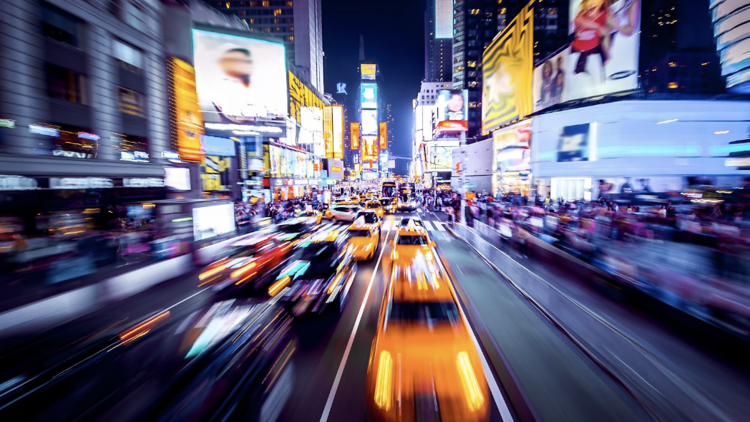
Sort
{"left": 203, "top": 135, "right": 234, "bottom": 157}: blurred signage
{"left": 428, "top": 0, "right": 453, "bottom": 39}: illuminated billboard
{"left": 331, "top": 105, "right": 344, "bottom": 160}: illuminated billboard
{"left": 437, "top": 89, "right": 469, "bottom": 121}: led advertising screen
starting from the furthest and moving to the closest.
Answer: {"left": 428, "top": 0, "right": 453, "bottom": 39}: illuminated billboard, {"left": 331, "top": 105, "right": 344, "bottom": 160}: illuminated billboard, {"left": 437, "top": 89, "right": 469, "bottom": 121}: led advertising screen, {"left": 203, "top": 135, "right": 234, "bottom": 157}: blurred signage

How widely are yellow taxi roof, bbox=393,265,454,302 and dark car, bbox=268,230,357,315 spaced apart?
2203 millimetres

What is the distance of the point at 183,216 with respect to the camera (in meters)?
16.4

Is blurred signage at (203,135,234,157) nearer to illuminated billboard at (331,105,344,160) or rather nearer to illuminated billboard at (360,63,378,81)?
illuminated billboard at (331,105,344,160)

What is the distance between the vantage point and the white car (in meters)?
24.8

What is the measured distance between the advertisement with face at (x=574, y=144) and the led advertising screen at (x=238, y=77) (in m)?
33.2

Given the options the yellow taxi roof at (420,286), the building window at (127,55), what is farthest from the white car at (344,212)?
the yellow taxi roof at (420,286)

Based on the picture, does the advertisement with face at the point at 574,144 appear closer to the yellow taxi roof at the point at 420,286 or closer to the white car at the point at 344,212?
the white car at the point at 344,212

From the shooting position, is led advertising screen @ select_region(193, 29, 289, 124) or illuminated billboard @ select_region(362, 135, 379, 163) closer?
led advertising screen @ select_region(193, 29, 289, 124)

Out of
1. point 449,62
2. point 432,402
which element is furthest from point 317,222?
point 449,62

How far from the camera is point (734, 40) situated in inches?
719

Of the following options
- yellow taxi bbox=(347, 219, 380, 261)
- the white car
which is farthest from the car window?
the white car

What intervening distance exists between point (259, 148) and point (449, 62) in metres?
175

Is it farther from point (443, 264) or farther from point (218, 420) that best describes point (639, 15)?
point (218, 420)

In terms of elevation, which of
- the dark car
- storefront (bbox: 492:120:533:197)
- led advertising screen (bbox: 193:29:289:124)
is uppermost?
led advertising screen (bbox: 193:29:289:124)
